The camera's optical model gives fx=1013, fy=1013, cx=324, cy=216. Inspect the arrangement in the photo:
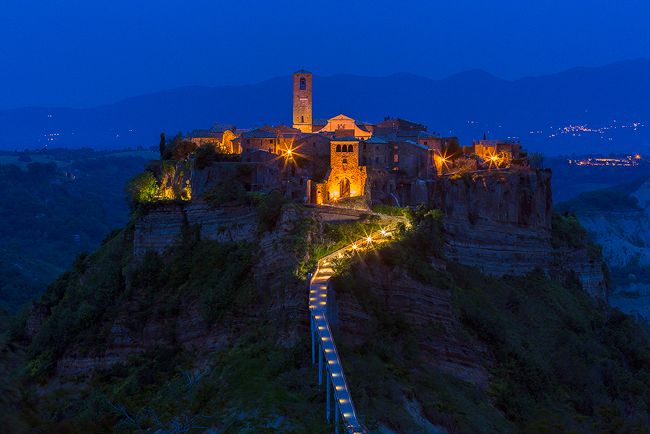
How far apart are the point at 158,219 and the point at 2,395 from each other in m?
11.2

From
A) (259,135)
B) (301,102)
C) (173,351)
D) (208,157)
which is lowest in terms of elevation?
(173,351)

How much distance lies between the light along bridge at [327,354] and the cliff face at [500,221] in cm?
1130

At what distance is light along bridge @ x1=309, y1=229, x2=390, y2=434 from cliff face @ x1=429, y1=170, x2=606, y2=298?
1130 centimetres

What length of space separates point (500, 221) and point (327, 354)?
23.2 m

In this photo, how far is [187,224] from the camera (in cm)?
5038

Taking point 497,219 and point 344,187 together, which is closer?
point 344,187

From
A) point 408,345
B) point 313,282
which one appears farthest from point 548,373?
point 313,282

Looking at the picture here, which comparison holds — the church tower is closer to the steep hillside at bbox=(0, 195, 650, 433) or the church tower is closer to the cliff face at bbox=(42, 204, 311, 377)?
the steep hillside at bbox=(0, 195, 650, 433)

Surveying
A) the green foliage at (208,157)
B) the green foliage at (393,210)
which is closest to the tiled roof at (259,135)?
the green foliage at (208,157)

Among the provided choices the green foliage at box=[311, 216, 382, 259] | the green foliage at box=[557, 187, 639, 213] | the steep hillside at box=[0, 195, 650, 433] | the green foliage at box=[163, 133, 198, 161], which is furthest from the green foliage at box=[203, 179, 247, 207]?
the green foliage at box=[557, 187, 639, 213]

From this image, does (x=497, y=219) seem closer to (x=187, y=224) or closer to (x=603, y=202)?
(x=187, y=224)

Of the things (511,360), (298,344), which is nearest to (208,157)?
(298,344)

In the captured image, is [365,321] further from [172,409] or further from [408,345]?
[172,409]

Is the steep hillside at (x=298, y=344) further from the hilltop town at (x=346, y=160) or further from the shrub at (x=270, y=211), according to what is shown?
the hilltop town at (x=346, y=160)
